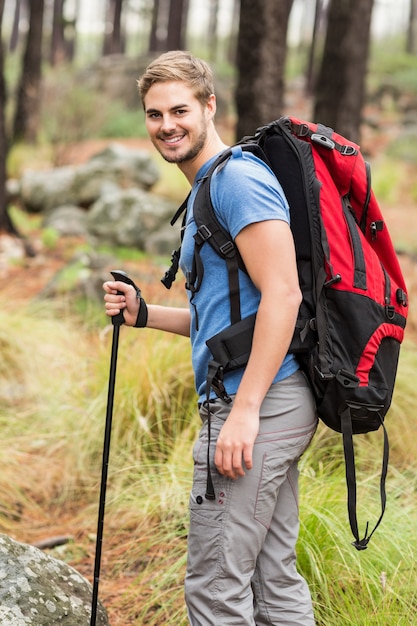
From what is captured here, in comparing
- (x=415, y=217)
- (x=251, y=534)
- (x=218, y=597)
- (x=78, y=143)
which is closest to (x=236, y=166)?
(x=251, y=534)

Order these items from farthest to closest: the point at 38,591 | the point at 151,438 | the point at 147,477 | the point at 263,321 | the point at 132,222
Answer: the point at 132,222
the point at 151,438
the point at 147,477
the point at 38,591
the point at 263,321

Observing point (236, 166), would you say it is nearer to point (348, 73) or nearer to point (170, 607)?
point (170, 607)

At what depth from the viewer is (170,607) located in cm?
323

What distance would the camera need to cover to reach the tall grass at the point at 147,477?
3.11m

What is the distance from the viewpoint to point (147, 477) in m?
3.90

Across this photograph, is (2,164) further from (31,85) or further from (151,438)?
(31,85)

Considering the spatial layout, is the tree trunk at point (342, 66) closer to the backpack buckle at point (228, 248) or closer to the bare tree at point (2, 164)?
the bare tree at point (2, 164)

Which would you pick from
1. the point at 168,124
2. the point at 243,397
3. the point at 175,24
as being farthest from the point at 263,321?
the point at 175,24

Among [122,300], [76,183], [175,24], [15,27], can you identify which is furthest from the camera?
[15,27]

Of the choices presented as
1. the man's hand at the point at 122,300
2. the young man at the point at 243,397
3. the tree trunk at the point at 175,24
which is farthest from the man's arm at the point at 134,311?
the tree trunk at the point at 175,24

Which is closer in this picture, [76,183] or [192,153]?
[192,153]

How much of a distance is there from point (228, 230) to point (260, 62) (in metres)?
5.43

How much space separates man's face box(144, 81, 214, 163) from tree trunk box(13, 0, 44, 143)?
14827 millimetres

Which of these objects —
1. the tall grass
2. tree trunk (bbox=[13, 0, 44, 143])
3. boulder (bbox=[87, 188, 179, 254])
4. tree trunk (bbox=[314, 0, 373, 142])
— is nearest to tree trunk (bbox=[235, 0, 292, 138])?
tree trunk (bbox=[314, 0, 373, 142])
